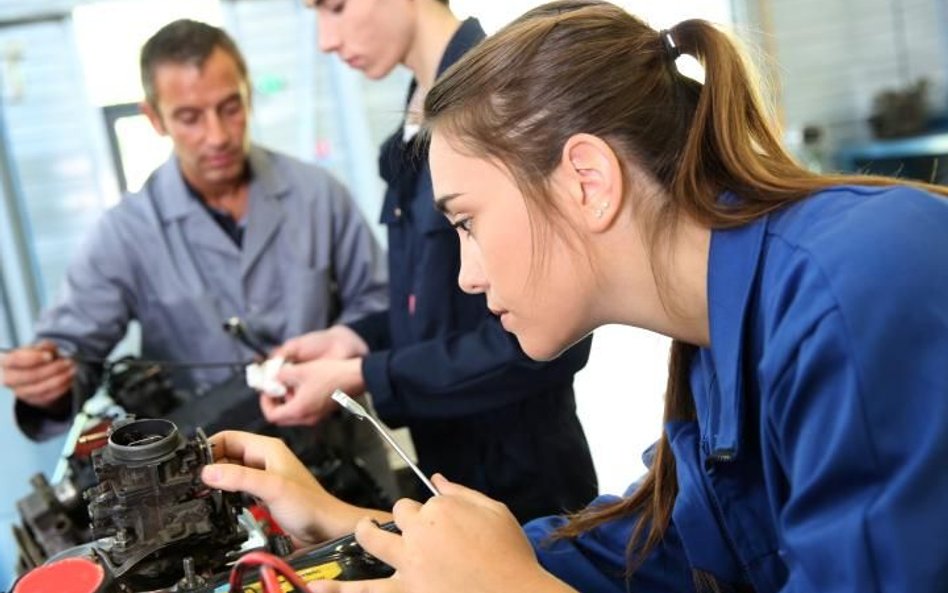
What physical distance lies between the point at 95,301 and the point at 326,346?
1.76ft

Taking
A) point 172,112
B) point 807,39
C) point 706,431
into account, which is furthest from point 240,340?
point 807,39

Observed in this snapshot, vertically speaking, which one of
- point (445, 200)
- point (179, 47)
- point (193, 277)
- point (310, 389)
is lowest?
point (310, 389)

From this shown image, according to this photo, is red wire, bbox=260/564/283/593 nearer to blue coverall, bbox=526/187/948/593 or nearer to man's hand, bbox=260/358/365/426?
blue coverall, bbox=526/187/948/593

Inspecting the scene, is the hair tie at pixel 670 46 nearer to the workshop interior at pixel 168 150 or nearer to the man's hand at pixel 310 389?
the workshop interior at pixel 168 150

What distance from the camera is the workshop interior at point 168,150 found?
0.89 m

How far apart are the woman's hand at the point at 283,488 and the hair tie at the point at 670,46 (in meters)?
0.57

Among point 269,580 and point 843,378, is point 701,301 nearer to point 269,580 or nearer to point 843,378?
point 843,378

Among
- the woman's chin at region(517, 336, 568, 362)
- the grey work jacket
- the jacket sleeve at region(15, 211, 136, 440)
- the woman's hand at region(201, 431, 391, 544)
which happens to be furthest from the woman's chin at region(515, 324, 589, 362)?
the jacket sleeve at region(15, 211, 136, 440)

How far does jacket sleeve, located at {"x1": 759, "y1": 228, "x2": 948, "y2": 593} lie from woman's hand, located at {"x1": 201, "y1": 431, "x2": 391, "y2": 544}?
486 millimetres

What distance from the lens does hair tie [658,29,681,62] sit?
0.91m

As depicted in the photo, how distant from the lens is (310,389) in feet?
4.66

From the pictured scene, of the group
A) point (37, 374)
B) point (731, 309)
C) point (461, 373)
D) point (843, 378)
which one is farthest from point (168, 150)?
point (843, 378)

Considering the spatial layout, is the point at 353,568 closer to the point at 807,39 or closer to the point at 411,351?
the point at 411,351

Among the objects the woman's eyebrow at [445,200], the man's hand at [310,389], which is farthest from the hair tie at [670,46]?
the man's hand at [310,389]
